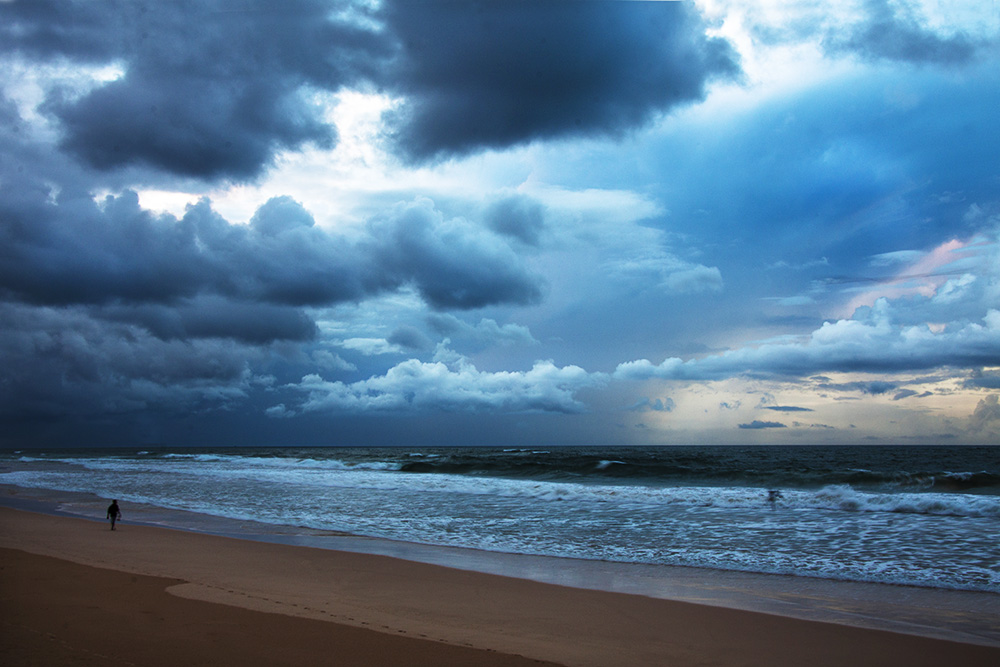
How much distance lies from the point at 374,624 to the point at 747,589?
5.62m

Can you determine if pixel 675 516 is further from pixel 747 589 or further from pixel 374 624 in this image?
pixel 374 624

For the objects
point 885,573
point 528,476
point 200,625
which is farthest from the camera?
point 528,476

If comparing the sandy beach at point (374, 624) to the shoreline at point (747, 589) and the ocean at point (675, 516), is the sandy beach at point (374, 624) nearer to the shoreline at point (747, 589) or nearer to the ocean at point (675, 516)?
the shoreline at point (747, 589)

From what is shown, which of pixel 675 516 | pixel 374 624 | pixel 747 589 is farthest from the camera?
pixel 675 516

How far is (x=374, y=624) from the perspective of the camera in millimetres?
6379

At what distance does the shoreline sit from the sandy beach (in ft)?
1.40

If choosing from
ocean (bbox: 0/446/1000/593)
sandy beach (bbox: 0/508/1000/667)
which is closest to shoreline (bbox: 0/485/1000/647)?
sandy beach (bbox: 0/508/1000/667)

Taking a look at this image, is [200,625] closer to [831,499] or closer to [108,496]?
[831,499]

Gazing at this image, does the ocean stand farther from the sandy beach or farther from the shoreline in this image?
the sandy beach

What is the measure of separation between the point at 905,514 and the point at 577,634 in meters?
14.8

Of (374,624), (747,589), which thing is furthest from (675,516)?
(374,624)

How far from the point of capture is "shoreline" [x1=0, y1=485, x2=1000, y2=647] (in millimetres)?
7152

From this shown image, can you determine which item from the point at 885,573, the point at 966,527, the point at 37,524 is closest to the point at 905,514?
the point at 966,527

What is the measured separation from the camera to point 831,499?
18891mm
